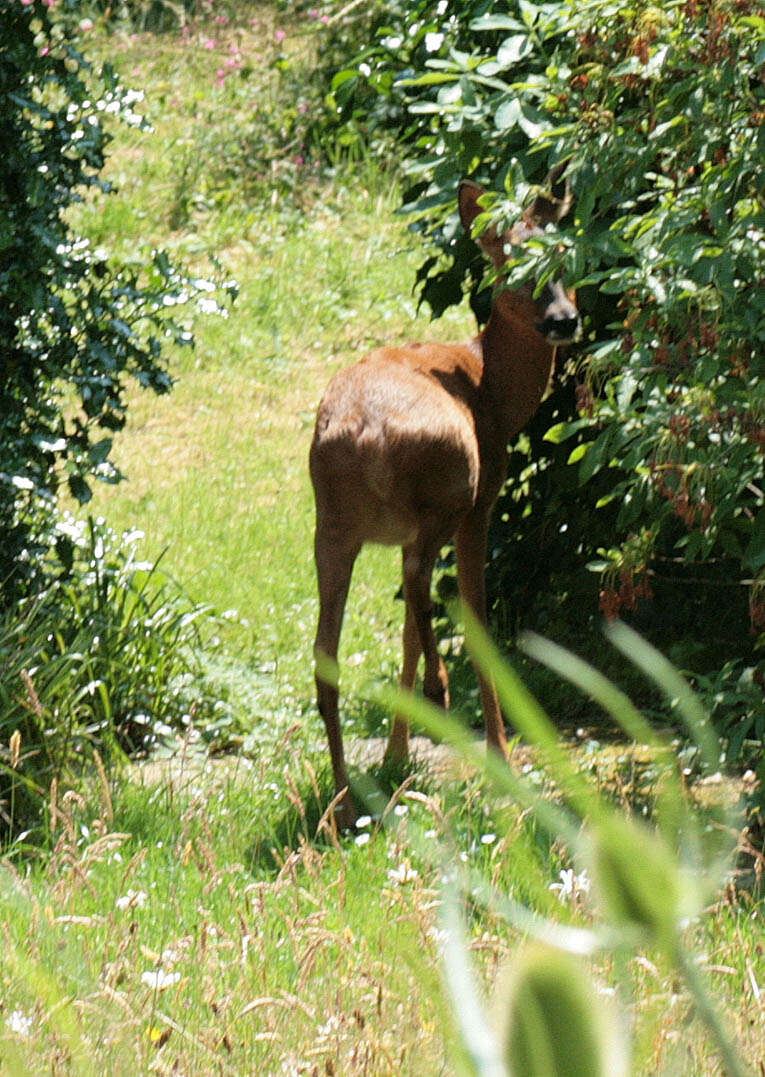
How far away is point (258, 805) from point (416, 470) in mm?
1253

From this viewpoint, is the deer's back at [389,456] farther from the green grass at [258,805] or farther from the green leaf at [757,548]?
the green leaf at [757,548]

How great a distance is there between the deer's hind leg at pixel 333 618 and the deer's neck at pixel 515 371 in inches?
46.6

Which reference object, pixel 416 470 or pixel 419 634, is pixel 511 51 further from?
pixel 419 634

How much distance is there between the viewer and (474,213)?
6.07 metres

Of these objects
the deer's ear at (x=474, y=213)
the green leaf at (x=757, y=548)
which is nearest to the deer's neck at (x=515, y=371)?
the deer's ear at (x=474, y=213)

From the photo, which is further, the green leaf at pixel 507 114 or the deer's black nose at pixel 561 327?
the deer's black nose at pixel 561 327

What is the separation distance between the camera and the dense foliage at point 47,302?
5.90 meters

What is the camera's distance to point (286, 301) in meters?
12.2

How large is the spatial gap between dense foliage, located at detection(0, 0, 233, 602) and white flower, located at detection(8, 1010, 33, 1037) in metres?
3.10

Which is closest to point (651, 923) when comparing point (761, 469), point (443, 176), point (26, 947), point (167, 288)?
point (26, 947)

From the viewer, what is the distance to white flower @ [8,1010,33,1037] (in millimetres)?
2624

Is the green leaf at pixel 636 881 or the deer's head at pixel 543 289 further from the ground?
the green leaf at pixel 636 881

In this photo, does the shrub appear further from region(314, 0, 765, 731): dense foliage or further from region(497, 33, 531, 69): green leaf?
region(497, 33, 531, 69): green leaf

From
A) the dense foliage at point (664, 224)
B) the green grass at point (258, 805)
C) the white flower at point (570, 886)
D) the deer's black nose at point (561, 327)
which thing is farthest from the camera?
the deer's black nose at point (561, 327)
